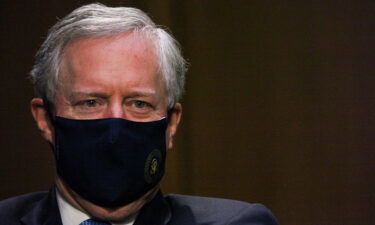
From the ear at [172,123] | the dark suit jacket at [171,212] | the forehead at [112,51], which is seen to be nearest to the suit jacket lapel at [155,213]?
the dark suit jacket at [171,212]

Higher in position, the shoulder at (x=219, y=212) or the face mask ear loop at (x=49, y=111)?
the face mask ear loop at (x=49, y=111)

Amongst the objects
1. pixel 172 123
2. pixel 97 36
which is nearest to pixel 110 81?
pixel 97 36

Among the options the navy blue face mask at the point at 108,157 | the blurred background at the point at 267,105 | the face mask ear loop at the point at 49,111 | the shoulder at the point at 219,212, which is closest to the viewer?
the navy blue face mask at the point at 108,157

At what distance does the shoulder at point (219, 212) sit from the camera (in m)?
2.08

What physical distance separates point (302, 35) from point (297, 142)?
367 mm

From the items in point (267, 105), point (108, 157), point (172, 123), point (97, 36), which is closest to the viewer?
point (108, 157)

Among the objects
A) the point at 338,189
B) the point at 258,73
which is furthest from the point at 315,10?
the point at 338,189

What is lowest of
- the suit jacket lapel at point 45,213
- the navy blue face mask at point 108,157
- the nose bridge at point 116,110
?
the suit jacket lapel at point 45,213

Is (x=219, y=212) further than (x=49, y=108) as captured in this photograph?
Yes

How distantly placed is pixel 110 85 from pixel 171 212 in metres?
0.45

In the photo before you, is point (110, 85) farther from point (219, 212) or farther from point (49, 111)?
point (219, 212)

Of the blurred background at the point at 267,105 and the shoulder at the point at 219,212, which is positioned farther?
the blurred background at the point at 267,105

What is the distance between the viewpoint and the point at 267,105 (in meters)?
2.52

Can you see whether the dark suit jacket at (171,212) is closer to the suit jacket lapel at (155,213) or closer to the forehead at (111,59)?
the suit jacket lapel at (155,213)
